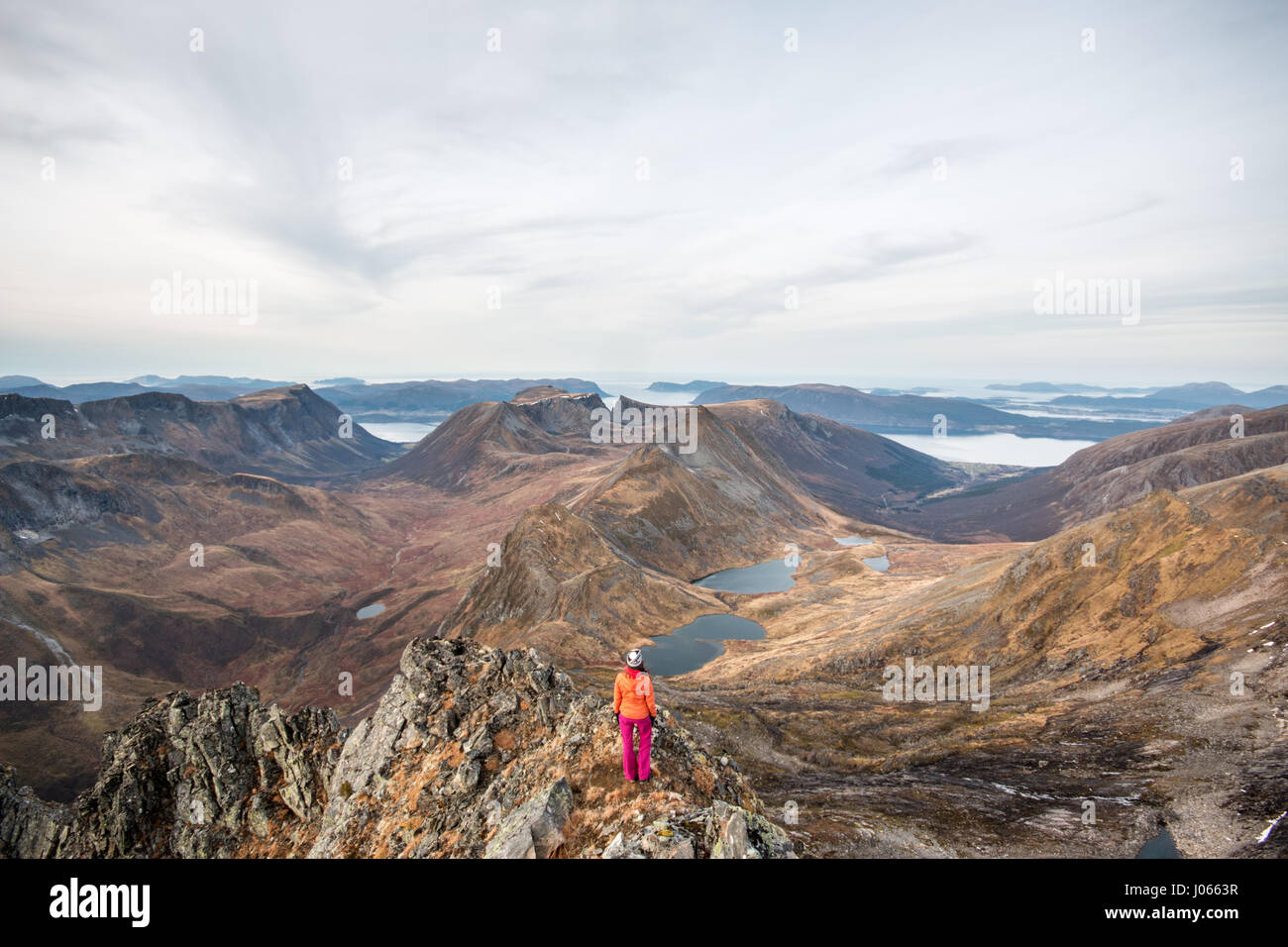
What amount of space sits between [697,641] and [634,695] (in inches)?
3897

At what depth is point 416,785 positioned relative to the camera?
23094mm

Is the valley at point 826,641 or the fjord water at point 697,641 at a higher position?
the valley at point 826,641

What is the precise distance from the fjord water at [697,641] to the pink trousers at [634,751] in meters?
80.3

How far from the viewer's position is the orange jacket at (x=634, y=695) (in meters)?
16.7

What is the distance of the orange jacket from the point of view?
16.7 metres

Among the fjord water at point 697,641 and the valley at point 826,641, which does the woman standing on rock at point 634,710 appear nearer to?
the valley at point 826,641

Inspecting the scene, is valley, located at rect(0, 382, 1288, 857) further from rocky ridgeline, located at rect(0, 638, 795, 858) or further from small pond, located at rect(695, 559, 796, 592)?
rocky ridgeline, located at rect(0, 638, 795, 858)

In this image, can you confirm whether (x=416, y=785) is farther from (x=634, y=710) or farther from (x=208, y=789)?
(x=208, y=789)

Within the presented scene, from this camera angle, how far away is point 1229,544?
66.5 metres

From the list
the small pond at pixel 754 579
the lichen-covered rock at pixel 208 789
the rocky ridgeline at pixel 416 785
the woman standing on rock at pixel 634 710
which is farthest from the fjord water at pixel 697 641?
the woman standing on rock at pixel 634 710

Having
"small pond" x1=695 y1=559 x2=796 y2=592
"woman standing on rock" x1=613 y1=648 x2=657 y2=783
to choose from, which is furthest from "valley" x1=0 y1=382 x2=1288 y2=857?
"woman standing on rock" x1=613 y1=648 x2=657 y2=783

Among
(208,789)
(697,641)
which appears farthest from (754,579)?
(208,789)

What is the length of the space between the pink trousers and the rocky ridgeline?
1.65 ft

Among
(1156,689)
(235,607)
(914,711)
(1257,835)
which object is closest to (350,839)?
(1257,835)
